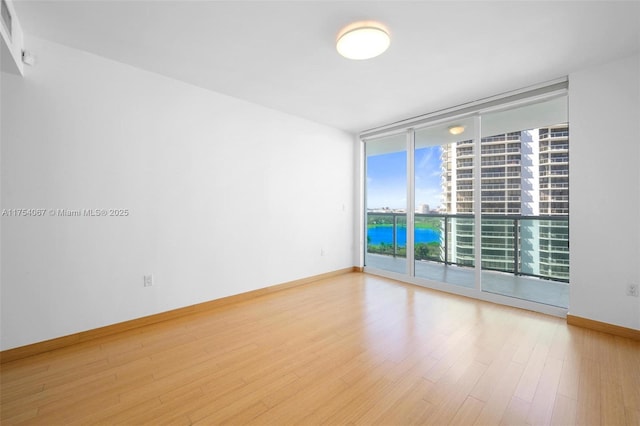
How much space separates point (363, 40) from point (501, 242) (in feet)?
11.4

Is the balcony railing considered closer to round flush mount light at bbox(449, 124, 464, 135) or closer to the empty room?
the empty room

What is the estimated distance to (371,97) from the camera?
134 inches

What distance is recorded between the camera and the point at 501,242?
12.8ft

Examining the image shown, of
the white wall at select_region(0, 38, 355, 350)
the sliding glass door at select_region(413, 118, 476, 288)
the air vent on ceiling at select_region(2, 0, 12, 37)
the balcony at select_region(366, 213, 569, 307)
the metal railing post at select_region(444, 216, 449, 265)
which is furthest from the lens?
the metal railing post at select_region(444, 216, 449, 265)

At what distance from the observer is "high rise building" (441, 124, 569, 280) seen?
344 cm

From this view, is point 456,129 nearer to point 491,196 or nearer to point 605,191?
point 491,196

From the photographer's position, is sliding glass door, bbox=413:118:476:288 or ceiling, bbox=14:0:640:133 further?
sliding glass door, bbox=413:118:476:288

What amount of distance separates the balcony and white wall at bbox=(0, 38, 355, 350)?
2270mm

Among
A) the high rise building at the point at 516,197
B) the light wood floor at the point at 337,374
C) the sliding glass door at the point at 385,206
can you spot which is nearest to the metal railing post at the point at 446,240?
the high rise building at the point at 516,197

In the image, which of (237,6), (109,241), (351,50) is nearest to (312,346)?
(109,241)

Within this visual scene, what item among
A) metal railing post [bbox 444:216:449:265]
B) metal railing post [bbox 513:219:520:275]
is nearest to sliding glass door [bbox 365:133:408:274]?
metal railing post [bbox 444:216:449:265]

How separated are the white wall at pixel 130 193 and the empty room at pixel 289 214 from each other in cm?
2

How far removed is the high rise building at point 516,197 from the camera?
3.44 m

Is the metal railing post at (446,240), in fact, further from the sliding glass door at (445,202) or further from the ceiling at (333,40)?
the ceiling at (333,40)
